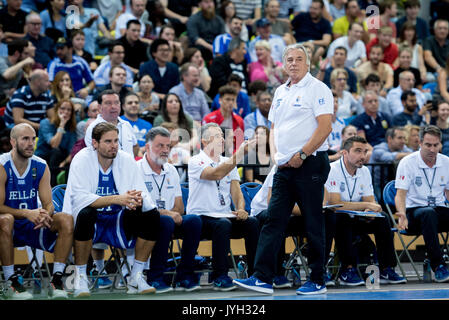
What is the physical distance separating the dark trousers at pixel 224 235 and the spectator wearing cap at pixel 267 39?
6.72 metres

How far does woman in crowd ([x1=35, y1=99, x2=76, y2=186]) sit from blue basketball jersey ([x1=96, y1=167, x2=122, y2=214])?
3177 mm

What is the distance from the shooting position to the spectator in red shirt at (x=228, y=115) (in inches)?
443

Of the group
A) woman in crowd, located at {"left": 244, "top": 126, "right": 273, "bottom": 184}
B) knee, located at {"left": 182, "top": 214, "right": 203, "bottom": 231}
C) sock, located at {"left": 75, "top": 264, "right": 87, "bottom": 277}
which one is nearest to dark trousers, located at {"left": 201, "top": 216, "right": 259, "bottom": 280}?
knee, located at {"left": 182, "top": 214, "right": 203, "bottom": 231}

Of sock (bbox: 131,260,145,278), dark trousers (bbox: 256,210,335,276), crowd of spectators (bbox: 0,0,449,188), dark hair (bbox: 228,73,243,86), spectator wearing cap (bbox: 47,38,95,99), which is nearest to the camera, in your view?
sock (bbox: 131,260,145,278)

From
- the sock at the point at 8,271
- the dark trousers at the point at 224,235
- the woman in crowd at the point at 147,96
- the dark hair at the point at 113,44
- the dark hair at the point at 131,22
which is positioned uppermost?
the dark hair at the point at 131,22

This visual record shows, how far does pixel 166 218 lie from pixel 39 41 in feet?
22.6

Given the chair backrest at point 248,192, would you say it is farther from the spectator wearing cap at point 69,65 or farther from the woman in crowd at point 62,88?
the spectator wearing cap at point 69,65

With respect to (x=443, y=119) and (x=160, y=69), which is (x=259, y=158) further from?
(x=443, y=119)

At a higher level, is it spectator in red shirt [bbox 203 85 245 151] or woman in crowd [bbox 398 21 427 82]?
woman in crowd [bbox 398 21 427 82]

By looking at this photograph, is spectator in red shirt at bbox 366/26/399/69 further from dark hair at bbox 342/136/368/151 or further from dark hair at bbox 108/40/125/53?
dark hair at bbox 342/136/368/151

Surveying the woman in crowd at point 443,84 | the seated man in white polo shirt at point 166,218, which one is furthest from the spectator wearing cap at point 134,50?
the woman in crowd at point 443,84

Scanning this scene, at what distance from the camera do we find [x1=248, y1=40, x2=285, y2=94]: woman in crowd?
13.9 metres
